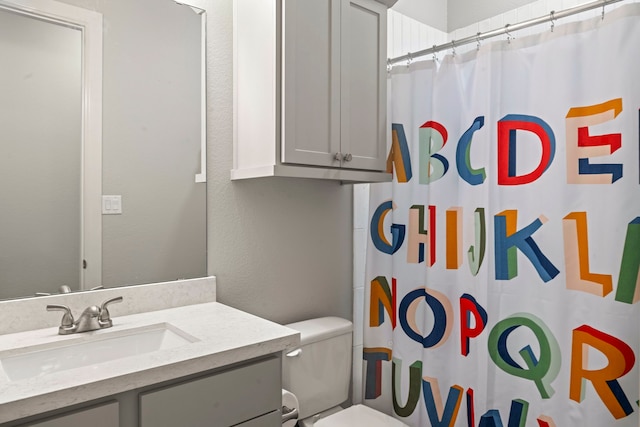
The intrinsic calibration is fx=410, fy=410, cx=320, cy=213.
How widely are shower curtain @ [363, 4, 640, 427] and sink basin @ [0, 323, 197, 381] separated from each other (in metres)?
1.04

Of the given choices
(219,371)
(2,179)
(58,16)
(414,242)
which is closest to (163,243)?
(2,179)

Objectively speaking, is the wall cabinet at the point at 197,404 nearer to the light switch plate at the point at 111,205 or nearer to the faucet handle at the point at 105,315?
the faucet handle at the point at 105,315

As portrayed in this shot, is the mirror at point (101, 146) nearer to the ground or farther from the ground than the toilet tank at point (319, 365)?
farther from the ground

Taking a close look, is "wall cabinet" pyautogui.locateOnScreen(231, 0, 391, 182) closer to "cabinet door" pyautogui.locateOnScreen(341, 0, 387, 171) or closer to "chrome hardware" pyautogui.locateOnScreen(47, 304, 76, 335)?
"cabinet door" pyautogui.locateOnScreen(341, 0, 387, 171)

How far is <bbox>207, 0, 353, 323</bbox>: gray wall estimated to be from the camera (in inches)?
61.5

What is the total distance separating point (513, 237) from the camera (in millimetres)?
1559

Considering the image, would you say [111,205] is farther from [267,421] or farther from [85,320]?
[267,421]

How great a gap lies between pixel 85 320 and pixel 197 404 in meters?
0.45

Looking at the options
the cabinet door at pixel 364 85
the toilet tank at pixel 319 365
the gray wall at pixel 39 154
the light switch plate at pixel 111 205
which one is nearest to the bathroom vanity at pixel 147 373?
the gray wall at pixel 39 154

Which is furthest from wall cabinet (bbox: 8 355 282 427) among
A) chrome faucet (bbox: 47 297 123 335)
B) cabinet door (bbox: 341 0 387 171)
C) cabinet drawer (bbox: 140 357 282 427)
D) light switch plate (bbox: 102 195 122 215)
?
cabinet door (bbox: 341 0 387 171)

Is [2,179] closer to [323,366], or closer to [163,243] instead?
[163,243]

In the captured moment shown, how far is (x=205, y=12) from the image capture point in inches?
60.0

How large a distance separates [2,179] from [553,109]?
1777 millimetres

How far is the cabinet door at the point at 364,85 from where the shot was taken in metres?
1.55
